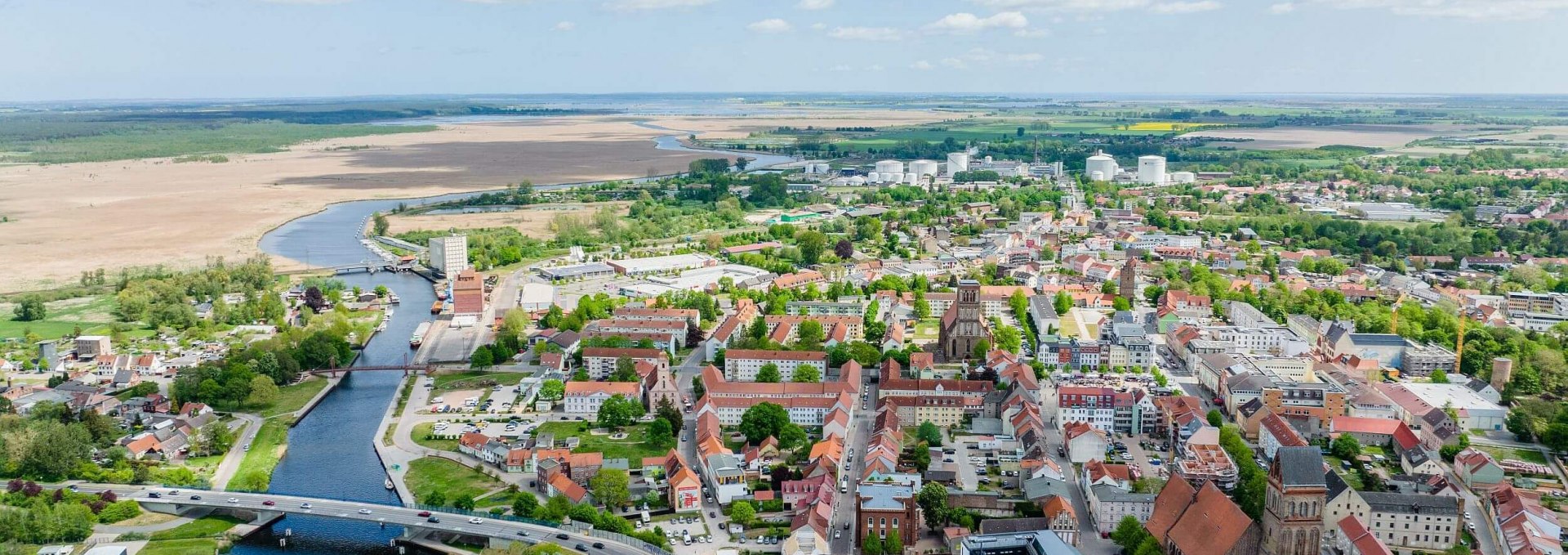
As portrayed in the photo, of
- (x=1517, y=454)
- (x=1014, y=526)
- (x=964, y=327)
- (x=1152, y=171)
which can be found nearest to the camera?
(x=1014, y=526)

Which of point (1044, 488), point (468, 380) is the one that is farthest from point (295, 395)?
point (1044, 488)

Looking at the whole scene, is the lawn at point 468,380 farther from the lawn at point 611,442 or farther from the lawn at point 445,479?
the lawn at point 445,479

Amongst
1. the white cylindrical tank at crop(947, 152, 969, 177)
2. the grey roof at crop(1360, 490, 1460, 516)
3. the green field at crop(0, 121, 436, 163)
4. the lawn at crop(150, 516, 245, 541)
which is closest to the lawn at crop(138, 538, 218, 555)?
the lawn at crop(150, 516, 245, 541)

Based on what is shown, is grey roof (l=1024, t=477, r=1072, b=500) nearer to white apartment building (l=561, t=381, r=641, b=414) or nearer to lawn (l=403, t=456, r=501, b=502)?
white apartment building (l=561, t=381, r=641, b=414)

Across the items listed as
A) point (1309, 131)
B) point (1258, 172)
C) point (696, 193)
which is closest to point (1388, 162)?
point (1258, 172)

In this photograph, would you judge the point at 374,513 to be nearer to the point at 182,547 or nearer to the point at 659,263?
the point at 182,547

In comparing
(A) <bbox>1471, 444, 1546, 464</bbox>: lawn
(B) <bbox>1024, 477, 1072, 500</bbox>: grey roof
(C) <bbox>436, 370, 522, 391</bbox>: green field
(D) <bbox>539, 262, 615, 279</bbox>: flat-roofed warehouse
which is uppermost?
(D) <bbox>539, 262, 615, 279</bbox>: flat-roofed warehouse

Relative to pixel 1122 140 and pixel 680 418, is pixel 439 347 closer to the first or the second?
pixel 680 418
